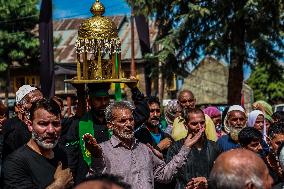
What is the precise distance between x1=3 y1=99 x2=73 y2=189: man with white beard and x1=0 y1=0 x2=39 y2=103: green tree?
84.5ft

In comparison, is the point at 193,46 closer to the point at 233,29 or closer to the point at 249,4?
the point at 233,29

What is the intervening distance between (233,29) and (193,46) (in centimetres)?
190

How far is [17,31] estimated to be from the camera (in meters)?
30.9

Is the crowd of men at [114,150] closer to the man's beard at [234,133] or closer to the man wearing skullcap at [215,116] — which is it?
the man's beard at [234,133]

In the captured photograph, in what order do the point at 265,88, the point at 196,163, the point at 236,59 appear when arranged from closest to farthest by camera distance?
the point at 196,163
the point at 236,59
the point at 265,88

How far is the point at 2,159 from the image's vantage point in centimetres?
527

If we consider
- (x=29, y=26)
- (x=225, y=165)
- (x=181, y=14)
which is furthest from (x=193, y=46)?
(x=225, y=165)

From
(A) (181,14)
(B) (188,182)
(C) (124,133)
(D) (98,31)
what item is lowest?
(B) (188,182)

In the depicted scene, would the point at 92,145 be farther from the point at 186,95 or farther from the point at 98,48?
the point at 186,95

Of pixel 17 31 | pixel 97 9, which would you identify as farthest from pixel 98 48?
pixel 17 31

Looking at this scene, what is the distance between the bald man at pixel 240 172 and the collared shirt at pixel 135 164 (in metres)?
2.16

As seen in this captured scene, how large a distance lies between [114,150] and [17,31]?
1040 inches

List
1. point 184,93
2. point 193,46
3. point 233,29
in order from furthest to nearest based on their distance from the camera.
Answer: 1. point 193,46
2. point 233,29
3. point 184,93

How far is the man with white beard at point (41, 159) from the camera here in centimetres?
456
